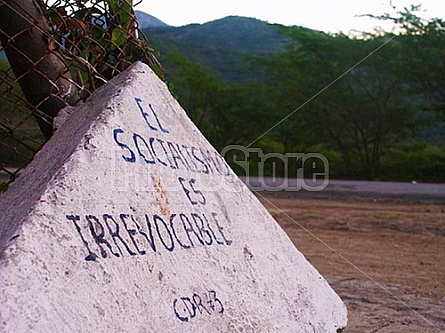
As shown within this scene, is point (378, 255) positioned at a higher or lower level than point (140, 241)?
lower

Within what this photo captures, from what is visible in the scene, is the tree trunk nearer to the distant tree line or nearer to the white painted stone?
the white painted stone

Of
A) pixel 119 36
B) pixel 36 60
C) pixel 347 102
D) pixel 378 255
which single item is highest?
pixel 119 36

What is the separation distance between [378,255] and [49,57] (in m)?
4.72

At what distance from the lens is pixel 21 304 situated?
138cm

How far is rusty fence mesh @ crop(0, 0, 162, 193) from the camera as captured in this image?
7.02ft

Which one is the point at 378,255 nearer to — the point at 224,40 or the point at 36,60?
the point at 36,60

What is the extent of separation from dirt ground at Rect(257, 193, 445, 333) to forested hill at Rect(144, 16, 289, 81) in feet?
96.8

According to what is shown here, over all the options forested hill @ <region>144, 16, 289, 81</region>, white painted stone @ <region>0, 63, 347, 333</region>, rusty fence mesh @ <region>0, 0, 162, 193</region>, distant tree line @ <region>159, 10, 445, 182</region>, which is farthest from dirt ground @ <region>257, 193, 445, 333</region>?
forested hill @ <region>144, 16, 289, 81</region>

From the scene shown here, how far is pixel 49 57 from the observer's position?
2221 millimetres

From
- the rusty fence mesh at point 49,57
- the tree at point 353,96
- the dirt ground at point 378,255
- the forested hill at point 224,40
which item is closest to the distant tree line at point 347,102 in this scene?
the tree at point 353,96

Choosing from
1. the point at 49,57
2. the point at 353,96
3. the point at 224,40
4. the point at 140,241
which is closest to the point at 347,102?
the point at 353,96

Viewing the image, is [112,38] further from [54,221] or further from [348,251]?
[348,251]

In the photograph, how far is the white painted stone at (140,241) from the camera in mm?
1468

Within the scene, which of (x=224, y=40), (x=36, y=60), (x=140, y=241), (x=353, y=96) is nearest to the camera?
(x=140, y=241)
